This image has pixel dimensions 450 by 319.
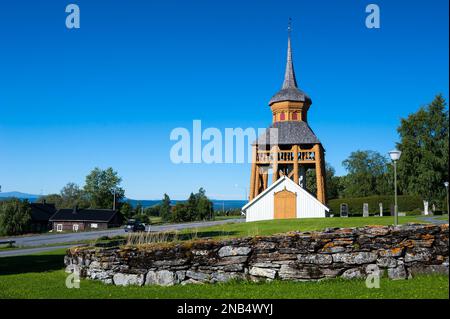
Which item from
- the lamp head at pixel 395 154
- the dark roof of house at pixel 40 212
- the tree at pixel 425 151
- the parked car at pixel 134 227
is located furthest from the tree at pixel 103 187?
the lamp head at pixel 395 154

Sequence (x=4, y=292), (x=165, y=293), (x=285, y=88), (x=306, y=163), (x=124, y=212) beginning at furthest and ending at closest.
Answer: (x=124, y=212), (x=285, y=88), (x=306, y=163), (x=4, y=292), (x=165, y=293)

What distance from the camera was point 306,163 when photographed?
43.8 meters

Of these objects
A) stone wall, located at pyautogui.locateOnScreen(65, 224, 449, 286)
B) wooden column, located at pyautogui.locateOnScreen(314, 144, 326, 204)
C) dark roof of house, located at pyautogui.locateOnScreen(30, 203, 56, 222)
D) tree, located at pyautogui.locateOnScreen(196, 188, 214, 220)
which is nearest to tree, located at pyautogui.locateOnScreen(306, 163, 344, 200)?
tree, located at pyautogui.locateOnScreen(196, 188, 214, 220)

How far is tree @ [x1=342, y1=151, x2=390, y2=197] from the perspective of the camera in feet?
257

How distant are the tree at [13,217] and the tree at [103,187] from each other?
18.8 m

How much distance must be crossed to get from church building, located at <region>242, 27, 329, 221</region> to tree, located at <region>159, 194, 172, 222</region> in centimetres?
2109

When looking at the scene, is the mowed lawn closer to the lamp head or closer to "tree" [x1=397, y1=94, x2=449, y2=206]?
the lamp head

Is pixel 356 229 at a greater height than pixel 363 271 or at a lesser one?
greater

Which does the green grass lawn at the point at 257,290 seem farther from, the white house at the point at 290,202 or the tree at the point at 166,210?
the tree at the point at 166,210

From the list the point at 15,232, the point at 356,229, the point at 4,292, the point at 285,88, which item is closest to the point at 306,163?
the point at 285,88
